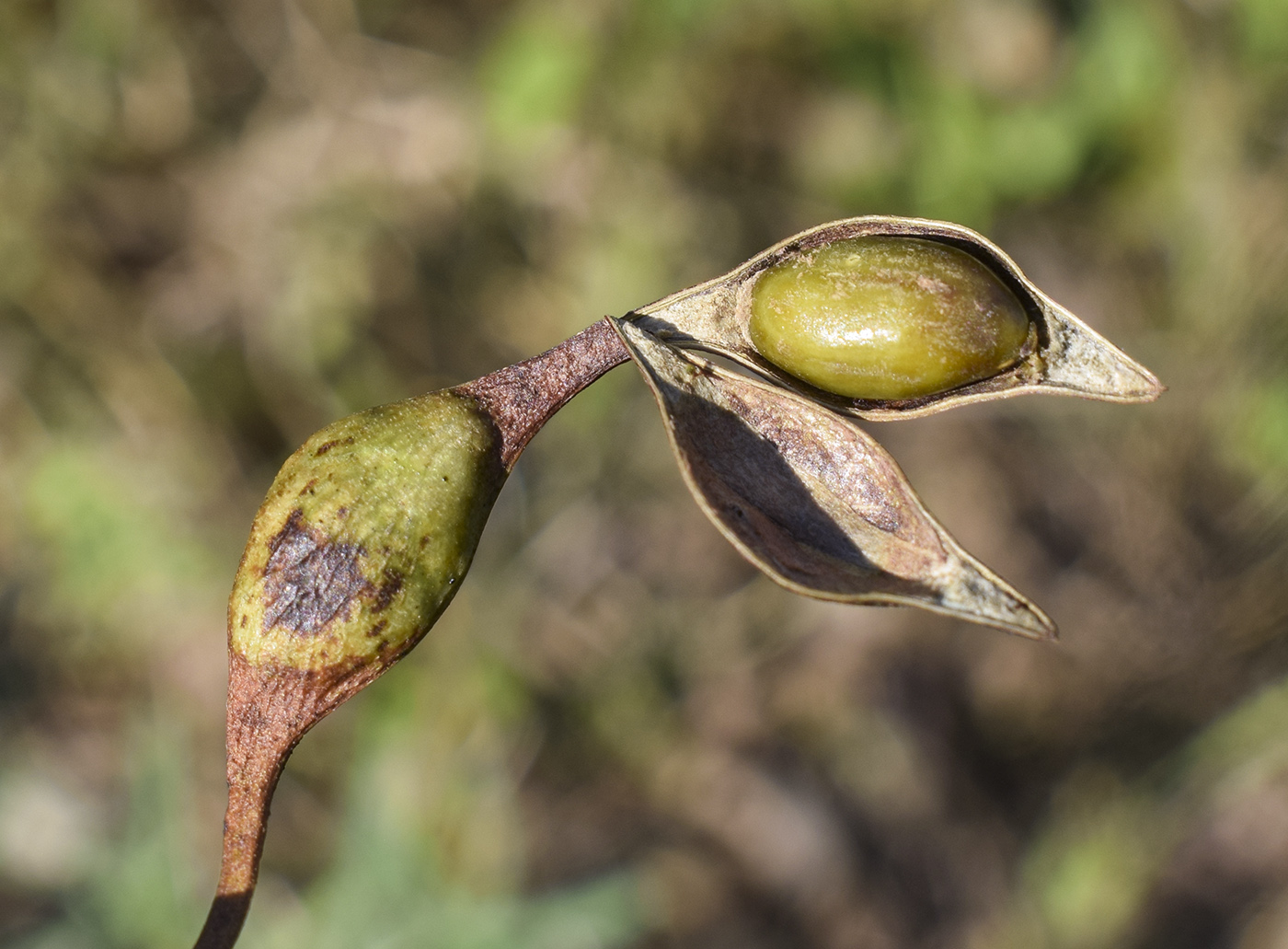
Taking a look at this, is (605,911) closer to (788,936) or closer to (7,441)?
(788,936)

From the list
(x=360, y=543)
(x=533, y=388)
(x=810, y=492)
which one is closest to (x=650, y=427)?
(x=810, y=492)

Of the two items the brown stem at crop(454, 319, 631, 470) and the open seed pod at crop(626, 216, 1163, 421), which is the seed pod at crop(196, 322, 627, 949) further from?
the open seed pod at crop(626, 216, 1163, 421)

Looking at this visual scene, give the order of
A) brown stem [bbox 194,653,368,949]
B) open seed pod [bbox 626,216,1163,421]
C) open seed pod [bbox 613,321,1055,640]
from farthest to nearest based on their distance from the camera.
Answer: open seed pod [bbox 626,216,1163,421] → open seed pod [bbox 613,321,1055,640] → brown stem [bbox 194,653,368,949]

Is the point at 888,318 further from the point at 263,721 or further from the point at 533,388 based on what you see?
the point at 263,721

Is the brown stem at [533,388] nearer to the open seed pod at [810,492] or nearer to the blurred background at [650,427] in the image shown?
the open seed pod at [810,492]

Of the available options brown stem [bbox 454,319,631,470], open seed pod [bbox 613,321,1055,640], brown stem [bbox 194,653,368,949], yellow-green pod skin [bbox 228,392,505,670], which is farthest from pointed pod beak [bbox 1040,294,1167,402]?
brown stem [bbox 194,653,368,949]
